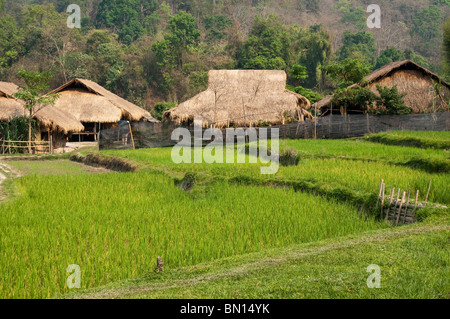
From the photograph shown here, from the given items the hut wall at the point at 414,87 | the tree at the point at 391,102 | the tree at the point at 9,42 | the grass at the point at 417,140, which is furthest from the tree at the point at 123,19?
the grass at the point at 417,140

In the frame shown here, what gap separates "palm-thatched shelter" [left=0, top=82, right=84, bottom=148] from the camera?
17594 millimetres

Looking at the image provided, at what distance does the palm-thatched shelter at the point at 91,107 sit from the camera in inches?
894

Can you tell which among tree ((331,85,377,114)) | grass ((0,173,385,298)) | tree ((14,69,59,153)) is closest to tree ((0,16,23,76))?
tree ((14,69,59,153))

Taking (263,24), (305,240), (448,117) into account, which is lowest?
(305,240)

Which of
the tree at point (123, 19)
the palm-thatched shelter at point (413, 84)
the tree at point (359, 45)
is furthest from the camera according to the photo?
the tree at point (123, 19)

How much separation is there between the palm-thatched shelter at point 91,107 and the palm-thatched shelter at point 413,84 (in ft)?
33.5

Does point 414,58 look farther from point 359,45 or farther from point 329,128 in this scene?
point 329,128

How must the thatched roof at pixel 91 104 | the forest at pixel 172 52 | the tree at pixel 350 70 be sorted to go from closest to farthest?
1. the tree at pixel 350 70
2. the thatched roof at pixel 91 104
3. the forest at pixel 172 52

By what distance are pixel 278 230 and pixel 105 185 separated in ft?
14.5

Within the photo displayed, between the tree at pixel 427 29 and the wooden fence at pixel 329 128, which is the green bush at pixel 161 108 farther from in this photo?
the tree at pixel 427 29

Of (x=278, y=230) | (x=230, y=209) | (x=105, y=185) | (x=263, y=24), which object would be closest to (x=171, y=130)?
(x=105, y=185)

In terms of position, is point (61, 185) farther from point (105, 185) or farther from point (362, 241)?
point (362, 241)

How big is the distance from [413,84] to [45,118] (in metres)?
15.1

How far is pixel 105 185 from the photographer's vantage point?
28.2 feet
